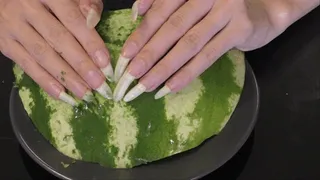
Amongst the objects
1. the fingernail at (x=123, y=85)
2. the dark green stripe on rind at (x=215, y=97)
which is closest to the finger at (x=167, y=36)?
the fingernail at (x=123, y=85)

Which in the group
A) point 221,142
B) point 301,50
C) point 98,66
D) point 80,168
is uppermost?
point 98,66

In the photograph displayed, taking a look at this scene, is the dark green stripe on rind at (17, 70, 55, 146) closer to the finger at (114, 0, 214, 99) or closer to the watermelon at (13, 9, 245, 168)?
the watermelon at (13, 9, 245, 168)

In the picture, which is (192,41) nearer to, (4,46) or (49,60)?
(49,60)

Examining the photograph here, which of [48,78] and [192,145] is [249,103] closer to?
[192,145]

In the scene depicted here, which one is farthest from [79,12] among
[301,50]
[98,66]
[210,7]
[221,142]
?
[301,50]

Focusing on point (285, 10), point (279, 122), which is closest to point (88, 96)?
point (279, 122)

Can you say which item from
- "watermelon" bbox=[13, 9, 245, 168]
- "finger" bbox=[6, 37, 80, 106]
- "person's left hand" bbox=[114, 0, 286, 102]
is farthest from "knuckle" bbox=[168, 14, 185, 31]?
"finger" bbox=[6, 37, 80, 106]

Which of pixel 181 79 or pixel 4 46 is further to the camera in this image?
pixel 4 46
